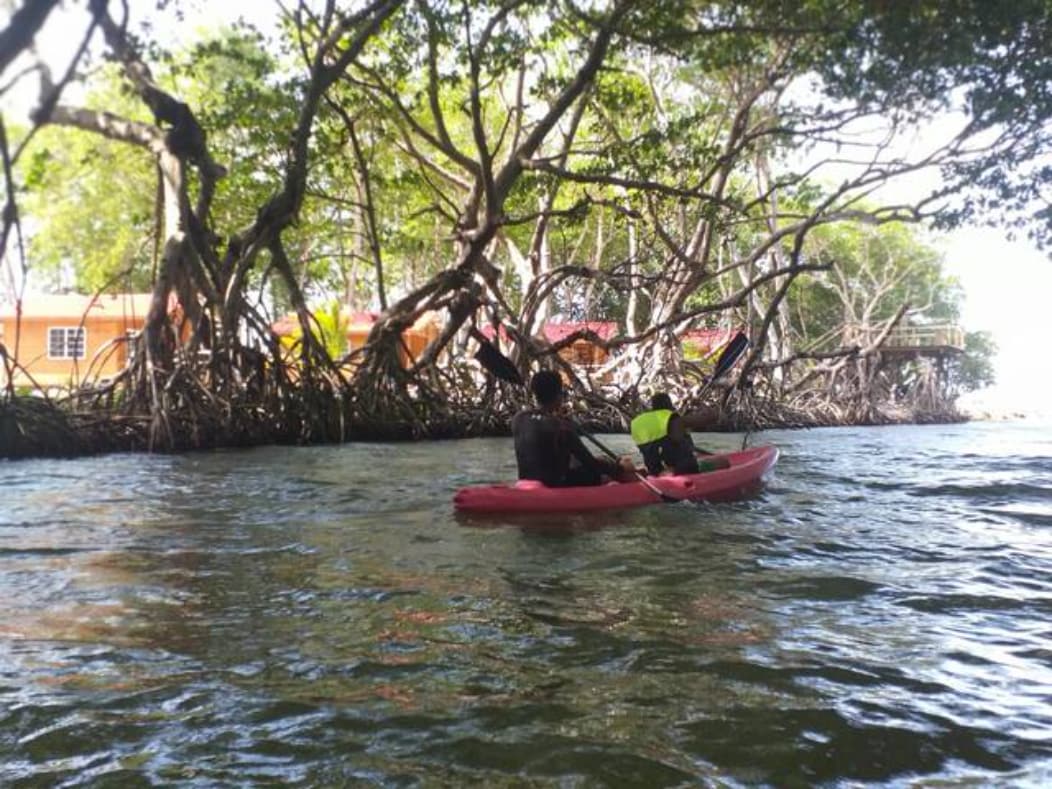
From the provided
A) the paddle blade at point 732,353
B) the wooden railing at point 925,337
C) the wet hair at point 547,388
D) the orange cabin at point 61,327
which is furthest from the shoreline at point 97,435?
the wooden railing at point 925,337

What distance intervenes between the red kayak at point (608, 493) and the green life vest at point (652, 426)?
Result: 1.46 ft

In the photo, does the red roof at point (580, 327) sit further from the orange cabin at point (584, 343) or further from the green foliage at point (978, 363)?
the green foliage at point (978, 363)

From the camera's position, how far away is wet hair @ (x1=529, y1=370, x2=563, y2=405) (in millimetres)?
6117

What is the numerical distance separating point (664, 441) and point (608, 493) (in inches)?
45.3

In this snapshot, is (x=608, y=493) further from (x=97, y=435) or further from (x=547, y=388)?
(x=97, y=435)

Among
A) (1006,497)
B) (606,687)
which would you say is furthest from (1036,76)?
(606,687)

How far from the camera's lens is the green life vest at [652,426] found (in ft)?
23.8

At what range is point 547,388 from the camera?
20.1 feet

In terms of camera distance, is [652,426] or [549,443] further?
[652,426]

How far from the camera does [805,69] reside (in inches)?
441

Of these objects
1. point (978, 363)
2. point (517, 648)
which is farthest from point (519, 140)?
point (978, 363)

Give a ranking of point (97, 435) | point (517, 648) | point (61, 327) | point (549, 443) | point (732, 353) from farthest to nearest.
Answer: point (61, 327) < point (97, 435) < point (732, 353) < point (549, 443) < point (517, 648)

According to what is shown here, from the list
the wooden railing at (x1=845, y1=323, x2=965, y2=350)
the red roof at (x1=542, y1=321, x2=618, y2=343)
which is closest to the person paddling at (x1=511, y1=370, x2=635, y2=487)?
the red roof at (x1=542, y1=321, x2=618, y2=343)

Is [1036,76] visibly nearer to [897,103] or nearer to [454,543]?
[897,103]
